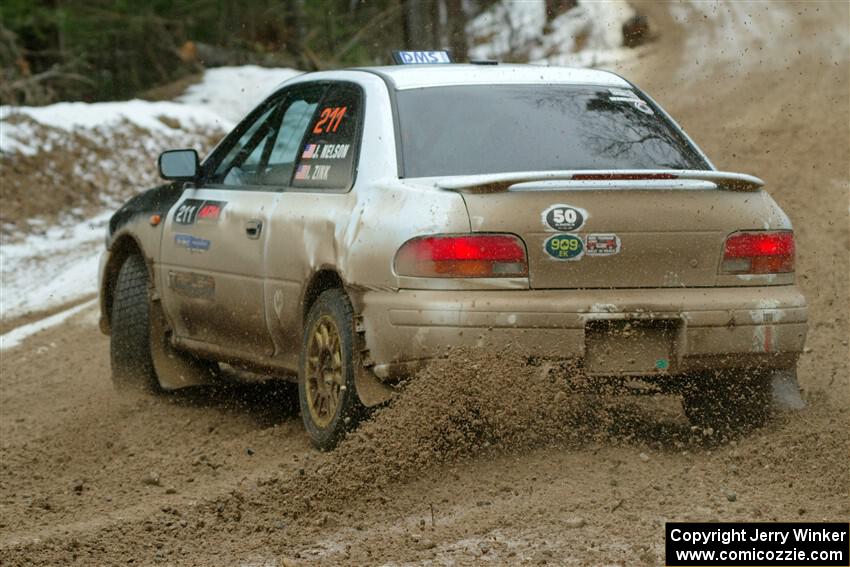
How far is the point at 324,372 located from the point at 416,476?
2.81ft

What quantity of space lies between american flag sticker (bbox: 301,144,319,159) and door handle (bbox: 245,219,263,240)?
1.21 feet

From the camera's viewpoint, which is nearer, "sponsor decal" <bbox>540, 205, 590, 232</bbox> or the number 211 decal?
"sponsor decal" <bbox>540, 205, 590, 232</bbox>

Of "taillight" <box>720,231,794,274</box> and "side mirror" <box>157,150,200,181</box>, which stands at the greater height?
"side mirror" <box>157,150,200,181</box>

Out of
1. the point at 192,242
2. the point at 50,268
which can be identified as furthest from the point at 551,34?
the point at 192,242

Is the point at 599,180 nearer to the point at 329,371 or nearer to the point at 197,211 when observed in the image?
the point at 329,371

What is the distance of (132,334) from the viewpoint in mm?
7965

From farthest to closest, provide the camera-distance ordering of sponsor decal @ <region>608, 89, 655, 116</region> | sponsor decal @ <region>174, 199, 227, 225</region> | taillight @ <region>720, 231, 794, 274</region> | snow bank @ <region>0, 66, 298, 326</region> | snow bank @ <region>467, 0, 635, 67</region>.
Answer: snow bank @ <region>467, 0, 635, 67</region>, snow bank @ <region>0, 66, 298, 326</region>, sponsor decal @ <region>174, 199, 227, 225</region>, sponsor decal @ <region>608, 89, 655, 116</region>, taillight @ <region>720, 231, 794, 274</region>

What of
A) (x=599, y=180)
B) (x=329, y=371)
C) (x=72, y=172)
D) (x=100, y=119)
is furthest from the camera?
(x=100, y=119)

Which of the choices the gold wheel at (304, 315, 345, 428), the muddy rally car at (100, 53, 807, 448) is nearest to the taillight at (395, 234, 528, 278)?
the muddy rally car at (100, 53, 807, 448)

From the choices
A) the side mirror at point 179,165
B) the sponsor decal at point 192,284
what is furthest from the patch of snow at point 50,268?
the side mirror at point 179,165

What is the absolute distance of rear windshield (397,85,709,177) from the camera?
6125 millimetres

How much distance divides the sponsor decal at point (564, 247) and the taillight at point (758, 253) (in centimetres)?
62

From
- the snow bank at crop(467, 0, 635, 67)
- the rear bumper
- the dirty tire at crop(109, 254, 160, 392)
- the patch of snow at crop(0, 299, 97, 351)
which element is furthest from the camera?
the snow bank at crop(467, 0, 635, 67)
